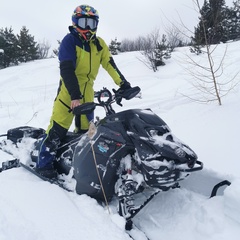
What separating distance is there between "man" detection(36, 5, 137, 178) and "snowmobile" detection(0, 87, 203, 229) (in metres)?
0.44

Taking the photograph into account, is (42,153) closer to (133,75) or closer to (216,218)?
(216,218)

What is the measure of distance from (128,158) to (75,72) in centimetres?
125

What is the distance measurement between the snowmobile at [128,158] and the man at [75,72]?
44 cm

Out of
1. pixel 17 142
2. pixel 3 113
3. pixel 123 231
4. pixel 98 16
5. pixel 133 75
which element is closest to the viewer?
pixel 123 231

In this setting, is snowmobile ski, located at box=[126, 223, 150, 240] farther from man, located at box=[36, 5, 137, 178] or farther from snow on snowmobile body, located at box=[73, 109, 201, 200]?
man, located at box=[36, 5, 137, 178]

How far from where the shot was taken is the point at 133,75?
44.2 ft

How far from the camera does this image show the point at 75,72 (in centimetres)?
313

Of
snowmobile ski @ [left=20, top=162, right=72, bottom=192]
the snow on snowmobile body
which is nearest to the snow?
snowmobile ski @ [left=20, top=162, right=72, bottom=192]

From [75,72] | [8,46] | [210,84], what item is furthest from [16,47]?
[75,72]

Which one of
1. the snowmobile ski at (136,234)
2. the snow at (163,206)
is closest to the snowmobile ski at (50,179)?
the snow at (163,206)

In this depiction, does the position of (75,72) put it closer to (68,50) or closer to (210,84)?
(68,50)

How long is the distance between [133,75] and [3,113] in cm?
728

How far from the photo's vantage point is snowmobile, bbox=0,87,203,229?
2.14 metres

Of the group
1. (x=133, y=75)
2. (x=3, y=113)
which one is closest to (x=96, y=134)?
(x=3, y=113)
